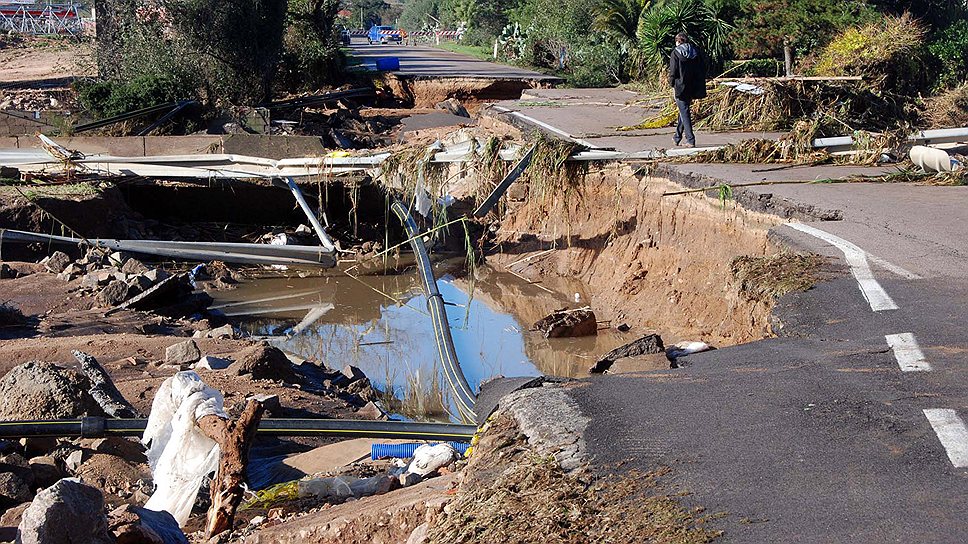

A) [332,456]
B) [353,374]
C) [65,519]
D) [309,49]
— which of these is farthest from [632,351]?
[309,49]

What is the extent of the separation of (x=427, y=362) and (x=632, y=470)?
24.2 feet

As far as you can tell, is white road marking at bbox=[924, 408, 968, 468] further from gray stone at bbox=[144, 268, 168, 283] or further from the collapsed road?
gray stone at bbox=[144, 268, 168, 283]

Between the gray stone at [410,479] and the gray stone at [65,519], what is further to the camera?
the gray stone at [410,479]

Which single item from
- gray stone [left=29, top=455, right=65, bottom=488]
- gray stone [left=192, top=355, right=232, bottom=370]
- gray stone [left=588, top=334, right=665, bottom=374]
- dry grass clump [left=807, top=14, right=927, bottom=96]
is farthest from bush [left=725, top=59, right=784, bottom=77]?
gray stone [left=29, top=455, right=65, bottom=488]

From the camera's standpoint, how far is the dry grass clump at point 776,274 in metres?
7.90

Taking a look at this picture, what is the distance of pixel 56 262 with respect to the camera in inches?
531


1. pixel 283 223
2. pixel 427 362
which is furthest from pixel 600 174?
pixel 283 223

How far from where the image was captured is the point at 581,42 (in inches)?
1319

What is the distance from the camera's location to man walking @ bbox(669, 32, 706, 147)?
46.6 ft

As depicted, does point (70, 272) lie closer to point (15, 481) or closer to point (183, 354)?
point (183, 354)

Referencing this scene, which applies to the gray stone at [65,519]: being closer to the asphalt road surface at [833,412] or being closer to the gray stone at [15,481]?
the gray stone at [15,481]

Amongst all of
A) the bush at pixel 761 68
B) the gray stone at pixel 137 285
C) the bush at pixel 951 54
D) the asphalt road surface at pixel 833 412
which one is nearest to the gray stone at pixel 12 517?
the asphalt road surface at pixel 833 412

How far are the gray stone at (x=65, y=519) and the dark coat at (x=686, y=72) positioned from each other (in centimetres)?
1133

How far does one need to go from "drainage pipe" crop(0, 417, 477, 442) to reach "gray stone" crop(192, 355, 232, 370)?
8.38 ft
